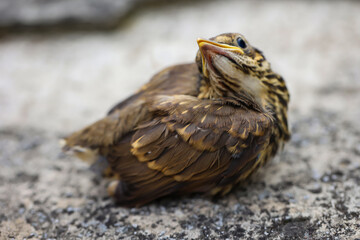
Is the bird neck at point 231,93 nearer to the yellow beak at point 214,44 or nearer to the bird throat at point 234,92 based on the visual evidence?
the bird throat at point 234,92

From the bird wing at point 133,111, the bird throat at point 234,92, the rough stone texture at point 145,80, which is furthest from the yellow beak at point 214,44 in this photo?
the rough stone texture at point 145,80

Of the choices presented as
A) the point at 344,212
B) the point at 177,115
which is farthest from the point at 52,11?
the point at 344,212

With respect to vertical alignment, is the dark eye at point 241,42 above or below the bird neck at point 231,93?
above

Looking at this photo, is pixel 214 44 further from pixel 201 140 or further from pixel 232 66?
pixel 201 140

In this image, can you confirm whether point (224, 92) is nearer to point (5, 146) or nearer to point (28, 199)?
point (28, 199)

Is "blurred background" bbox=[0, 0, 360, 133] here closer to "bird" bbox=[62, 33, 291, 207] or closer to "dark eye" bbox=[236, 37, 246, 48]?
"bird" bbox=[62, 33, 291, 207]

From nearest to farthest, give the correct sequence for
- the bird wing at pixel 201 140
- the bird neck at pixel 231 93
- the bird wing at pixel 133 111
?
the bird wing at pixel 201 140, the bird neck at pixel 231 93, the bird wing at pixel 133 111

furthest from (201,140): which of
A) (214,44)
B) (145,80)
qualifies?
(145,80)

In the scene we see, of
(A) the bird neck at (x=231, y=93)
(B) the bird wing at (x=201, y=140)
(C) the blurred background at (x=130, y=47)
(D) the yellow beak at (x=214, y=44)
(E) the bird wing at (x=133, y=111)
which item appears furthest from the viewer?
(C) the blurred background at (x=130, y=47)
